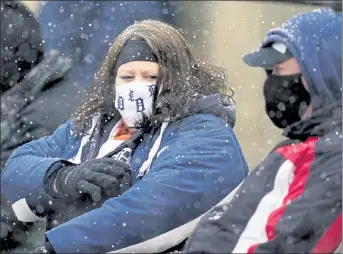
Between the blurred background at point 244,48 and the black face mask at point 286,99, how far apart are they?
5.67ft

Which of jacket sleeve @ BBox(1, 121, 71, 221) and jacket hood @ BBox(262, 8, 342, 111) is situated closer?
jacket hood @ BBox(262, 8, 342, 111)

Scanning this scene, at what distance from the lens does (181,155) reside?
2.86 metres

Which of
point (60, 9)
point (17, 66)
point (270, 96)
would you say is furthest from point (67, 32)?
point (270, 96)

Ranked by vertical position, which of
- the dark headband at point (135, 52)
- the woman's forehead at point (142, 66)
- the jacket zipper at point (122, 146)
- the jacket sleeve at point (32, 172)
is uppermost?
the dark headband at point (135, 52)

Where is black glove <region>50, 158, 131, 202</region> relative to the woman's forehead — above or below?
below

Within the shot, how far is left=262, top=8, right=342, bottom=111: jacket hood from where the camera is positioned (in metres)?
2.39

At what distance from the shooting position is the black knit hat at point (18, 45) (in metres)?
4.49

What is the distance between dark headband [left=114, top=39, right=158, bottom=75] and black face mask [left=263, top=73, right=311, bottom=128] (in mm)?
635

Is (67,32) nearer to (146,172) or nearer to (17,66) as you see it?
(17,66)

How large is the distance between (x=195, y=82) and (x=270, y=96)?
26.0 inches

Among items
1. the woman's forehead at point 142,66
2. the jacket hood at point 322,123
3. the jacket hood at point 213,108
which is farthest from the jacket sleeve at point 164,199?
the jacket hood at point 322,123

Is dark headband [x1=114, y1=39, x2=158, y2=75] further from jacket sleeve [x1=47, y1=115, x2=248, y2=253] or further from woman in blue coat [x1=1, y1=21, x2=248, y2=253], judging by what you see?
jacket sleeve [x1=47, y1=115, x2=248, y2=253]

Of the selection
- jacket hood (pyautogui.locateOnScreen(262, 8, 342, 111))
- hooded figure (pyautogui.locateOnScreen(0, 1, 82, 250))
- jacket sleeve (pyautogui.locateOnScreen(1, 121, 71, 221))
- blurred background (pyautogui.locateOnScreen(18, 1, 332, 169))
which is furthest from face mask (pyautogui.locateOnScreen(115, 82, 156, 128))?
blurred background (pyautogui.locateOnScreen(18, 1, 332, 169))

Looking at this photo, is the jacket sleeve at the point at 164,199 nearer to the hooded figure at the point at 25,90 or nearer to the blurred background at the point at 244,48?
the hooded figure at the point at 25,90
